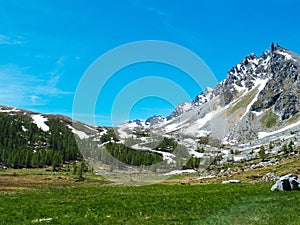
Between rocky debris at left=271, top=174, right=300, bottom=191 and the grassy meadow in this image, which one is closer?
the grassy meadow

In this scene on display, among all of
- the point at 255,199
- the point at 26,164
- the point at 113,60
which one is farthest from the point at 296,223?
the point at 26,164

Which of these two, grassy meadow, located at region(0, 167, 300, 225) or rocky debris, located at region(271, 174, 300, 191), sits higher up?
rocky debris, located at region(271, 174, 300, 191)

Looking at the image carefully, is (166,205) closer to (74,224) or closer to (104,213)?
(104,213)

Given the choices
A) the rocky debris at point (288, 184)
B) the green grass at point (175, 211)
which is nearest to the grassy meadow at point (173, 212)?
the green grass at point (175, 211)

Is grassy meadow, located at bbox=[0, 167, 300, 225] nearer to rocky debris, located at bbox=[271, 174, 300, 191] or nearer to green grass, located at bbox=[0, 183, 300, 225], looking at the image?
green grass, located at bbox=[0, 183, 300, 225]

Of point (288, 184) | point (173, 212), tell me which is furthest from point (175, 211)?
point (288, 184)

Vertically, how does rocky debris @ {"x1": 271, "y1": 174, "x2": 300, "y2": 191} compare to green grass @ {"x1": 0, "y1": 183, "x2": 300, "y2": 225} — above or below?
above

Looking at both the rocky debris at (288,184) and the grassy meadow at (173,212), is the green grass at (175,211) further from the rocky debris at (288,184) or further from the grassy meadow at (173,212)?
the rocky debris at (288,184)

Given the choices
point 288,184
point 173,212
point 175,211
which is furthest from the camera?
point 288,184

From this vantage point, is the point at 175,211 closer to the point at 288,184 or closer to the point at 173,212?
the point at 173,212

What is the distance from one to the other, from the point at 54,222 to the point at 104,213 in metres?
4.31

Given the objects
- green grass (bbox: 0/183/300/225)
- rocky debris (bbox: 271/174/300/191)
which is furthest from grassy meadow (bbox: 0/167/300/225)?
rocky debris (bbox: 271/174/300/191)

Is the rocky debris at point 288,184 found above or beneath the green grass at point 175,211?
above

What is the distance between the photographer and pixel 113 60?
62750 mm
